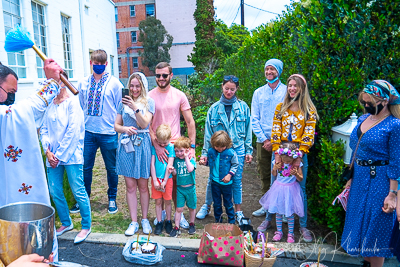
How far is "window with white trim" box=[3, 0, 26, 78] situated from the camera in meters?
8.91

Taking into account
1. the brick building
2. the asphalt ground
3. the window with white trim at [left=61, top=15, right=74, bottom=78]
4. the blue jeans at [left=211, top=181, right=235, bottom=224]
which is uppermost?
the brick building

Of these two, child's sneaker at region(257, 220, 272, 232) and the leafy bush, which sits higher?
the leafy bush

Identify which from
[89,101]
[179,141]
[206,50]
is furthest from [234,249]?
[206,50]

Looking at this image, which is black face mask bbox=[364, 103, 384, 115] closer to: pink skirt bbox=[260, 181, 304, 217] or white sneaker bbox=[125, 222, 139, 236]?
pink skirt bbox=[260, 181, 304, 217]

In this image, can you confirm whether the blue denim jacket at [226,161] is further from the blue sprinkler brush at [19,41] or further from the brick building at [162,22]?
the brick building at [162,22]

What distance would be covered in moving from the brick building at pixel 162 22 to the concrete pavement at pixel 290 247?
33.4 meters

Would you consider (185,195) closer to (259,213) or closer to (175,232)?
(175,232)

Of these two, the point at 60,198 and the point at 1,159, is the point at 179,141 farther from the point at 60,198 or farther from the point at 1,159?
the point at 1,159

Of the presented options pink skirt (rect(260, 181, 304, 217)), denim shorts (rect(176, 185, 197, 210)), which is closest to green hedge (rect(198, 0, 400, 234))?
pink skirt (rect(260, 181, 304, 217))

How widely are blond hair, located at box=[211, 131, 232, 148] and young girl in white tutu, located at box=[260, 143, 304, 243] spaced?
0.60 meters

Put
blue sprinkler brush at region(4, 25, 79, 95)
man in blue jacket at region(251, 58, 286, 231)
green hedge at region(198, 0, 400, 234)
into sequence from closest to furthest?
1. blue sprinkler brush at region(4, 25, 79, 95)
2. green hedge at region(198, 0, 400, 234)
3. man in blue jacket at region(251, 58, 286, 231)

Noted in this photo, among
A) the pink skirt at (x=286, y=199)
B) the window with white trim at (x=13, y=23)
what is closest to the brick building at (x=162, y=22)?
the window with white trim at (x=13, y=23)

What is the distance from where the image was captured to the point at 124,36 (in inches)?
1539

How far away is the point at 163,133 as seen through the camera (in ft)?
12.8
